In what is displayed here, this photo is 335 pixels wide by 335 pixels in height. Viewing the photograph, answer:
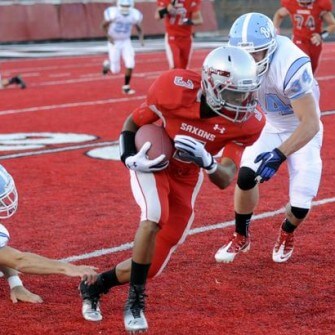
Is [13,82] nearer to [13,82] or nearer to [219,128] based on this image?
[13,82]

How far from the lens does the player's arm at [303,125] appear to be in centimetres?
495

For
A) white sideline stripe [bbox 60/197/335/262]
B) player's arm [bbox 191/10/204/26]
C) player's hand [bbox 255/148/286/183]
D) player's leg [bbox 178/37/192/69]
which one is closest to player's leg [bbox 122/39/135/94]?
player's leg [bbox 178/37/192/69]

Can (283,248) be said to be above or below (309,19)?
above

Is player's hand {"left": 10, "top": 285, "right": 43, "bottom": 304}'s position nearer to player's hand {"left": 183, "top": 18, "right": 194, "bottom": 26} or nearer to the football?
the football

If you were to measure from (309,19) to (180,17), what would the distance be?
2.64 m

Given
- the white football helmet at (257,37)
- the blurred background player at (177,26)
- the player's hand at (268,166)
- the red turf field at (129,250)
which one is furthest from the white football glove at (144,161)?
the blurred background player at (177,26)

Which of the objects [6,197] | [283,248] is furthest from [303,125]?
[6,197]

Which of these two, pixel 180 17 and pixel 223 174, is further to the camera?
pixel 180 17

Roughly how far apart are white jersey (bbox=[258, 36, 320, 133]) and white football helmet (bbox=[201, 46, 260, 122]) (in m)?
0.84

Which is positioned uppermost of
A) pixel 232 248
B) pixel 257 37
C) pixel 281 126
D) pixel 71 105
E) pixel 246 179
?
pixel 257 37

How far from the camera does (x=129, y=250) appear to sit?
580 centimetres

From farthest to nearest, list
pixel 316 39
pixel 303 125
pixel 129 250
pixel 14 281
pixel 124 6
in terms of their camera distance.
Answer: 1. pixel 124 6
2. pixel 316 39
3. pixel 129 250
4. pixel 303 125
5. pixel 14 281

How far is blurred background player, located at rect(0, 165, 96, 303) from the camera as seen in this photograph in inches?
166

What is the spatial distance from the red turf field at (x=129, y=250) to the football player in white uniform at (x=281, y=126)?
18 cm
